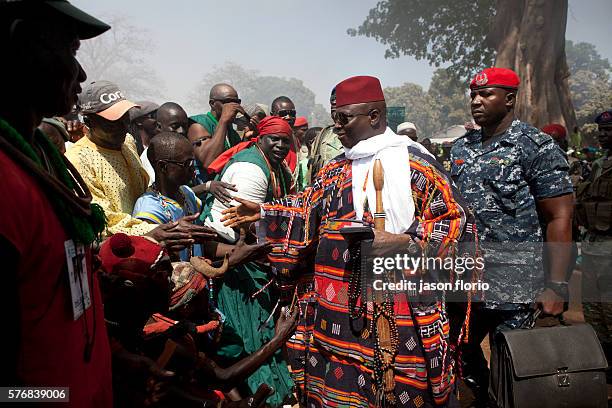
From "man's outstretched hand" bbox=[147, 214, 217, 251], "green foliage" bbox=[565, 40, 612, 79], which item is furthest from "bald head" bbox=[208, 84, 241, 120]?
"green foliage" bbox=[565, 40, 612, 79]

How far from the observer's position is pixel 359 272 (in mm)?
2516

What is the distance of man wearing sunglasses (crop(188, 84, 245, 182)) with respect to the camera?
4801mm

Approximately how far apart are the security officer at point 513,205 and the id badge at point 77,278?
9.04ft

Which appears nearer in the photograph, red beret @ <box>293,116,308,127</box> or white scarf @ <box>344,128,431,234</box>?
white scarf @ <box>344,128,431,234</box>

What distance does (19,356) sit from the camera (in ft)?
3.80

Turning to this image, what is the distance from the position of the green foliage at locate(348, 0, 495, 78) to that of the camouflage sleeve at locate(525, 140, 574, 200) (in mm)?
21458

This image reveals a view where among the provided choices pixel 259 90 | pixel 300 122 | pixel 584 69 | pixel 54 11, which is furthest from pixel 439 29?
pixel 259 90

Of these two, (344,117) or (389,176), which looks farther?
(344,117)

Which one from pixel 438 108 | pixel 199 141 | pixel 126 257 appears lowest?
pixel 126 257

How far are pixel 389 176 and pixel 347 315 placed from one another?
2.44 feet

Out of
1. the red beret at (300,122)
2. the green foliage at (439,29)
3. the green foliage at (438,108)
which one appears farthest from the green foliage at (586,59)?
the red beret at (300,122)

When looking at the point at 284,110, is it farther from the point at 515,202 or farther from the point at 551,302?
the point at 551,302

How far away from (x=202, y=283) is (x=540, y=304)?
2.28m

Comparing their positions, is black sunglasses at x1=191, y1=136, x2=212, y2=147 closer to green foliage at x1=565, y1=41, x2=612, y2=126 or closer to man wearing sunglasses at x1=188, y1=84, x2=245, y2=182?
man wearing sunglasses at x1=188, y1=84, x2=245, y2=182
